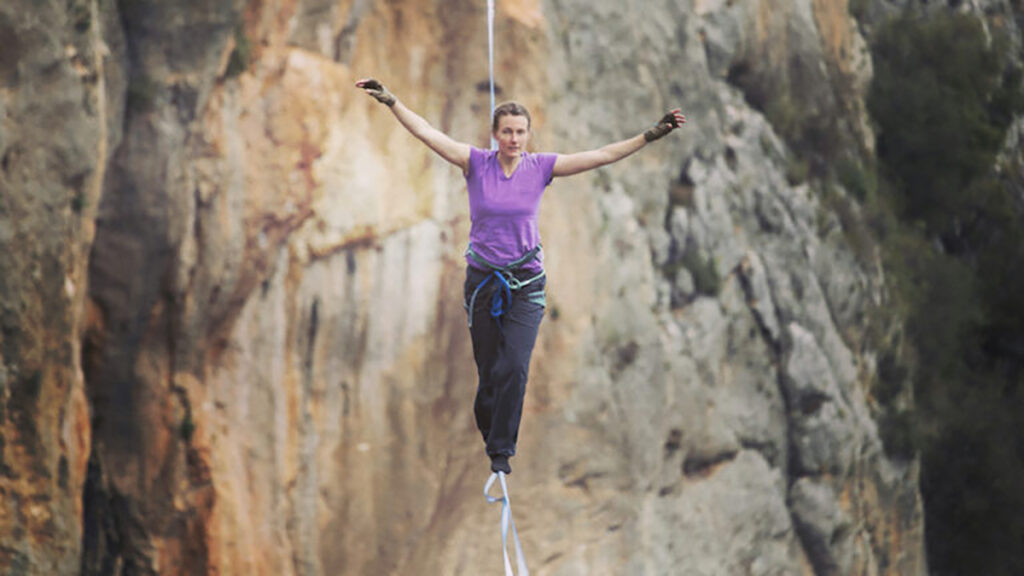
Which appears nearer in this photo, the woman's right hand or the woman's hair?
the woman's right hand

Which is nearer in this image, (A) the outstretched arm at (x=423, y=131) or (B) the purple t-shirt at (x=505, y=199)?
(A) the outstretched arm at (x=423, y=131)

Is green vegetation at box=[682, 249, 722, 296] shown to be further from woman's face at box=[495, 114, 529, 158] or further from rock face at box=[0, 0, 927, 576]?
woman's face at box=[495, 114, 529, 158]

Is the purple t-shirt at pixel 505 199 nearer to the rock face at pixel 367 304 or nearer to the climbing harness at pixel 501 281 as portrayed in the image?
the climbing harness at pixel 501 281

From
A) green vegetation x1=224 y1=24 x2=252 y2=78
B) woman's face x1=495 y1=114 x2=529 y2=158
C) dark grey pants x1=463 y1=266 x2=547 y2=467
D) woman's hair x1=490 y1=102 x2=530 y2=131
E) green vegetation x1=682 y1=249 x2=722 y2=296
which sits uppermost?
green vegetation x1=224 y1=24 x2=252 y2=78

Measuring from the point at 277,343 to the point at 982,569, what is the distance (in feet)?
66.8

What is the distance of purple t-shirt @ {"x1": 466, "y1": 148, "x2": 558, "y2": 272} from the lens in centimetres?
782

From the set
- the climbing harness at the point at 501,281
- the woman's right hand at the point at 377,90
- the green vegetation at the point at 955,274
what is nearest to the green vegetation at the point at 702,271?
the green vegetation at the point at 955,274

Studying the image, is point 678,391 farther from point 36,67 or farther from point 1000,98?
point 1000,98

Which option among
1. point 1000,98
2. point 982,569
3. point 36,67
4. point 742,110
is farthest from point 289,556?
point 1000,98

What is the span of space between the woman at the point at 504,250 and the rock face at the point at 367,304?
30.7 feet

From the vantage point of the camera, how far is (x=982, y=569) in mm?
32406

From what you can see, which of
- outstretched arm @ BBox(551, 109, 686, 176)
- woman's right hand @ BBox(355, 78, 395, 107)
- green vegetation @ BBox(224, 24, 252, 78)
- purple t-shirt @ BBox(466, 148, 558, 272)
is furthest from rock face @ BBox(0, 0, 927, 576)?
outstretched arm @ BBox(551, 109, 686, 176)

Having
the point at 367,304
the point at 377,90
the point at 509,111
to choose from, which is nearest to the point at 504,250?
the point at 509,111

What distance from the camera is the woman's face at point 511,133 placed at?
764cm
